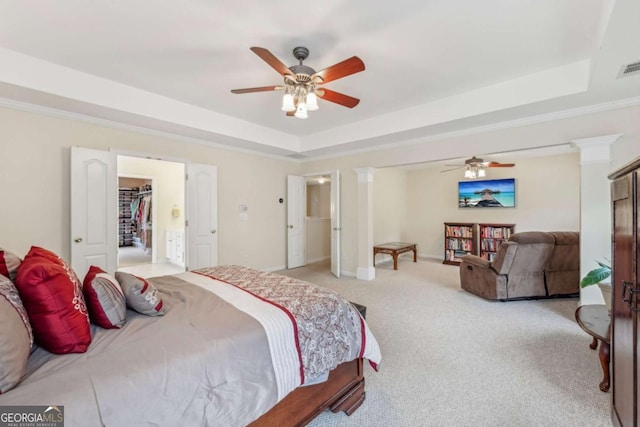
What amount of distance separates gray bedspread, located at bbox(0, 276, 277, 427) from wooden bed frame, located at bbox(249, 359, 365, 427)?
0.53ft

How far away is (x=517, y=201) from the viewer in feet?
20.5

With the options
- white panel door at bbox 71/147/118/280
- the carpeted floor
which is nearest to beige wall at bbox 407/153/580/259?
the carpeted floor

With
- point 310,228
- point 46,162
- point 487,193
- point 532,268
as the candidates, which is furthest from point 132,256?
point 487,193

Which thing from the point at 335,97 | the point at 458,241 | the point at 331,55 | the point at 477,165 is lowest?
the point at 458,241

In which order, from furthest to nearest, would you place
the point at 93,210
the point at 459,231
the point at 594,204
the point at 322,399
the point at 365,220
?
the point at 459,231, the point at 365,220, the point at 93,210, the point at 594,204, the point at 322,399

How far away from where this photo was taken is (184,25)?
2.16 m

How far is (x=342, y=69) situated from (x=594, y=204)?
3144mm

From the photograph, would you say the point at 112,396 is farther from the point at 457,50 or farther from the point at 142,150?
the point at 142,150

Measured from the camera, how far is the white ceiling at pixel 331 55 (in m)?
2.00

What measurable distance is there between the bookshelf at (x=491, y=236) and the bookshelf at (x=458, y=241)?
0.49 feet

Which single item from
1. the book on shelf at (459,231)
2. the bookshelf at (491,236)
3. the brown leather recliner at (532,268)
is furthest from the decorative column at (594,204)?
the book on shelf at (459,231)

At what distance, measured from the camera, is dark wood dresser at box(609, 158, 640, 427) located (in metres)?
1.17

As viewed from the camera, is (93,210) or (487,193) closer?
(93,210)

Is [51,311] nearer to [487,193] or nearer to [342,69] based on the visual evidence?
[342,69]
